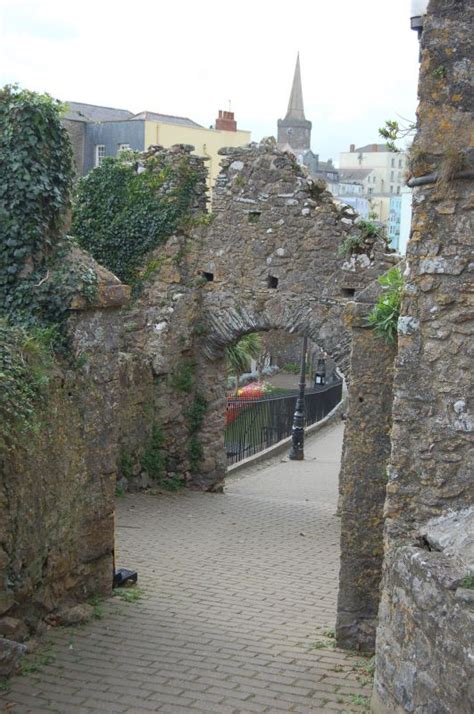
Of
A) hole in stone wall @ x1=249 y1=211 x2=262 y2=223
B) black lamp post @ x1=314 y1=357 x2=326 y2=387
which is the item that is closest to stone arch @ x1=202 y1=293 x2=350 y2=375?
hole in stone wall @ x1=249 y1=211 x2=262 y2=223

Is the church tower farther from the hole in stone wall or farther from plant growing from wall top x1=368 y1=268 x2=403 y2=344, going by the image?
plant growing from wall top x1=368 y1=268 x2=403 y2=344

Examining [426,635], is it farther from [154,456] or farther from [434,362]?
[154,456]

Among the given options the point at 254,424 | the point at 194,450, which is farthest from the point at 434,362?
the point at 254,424

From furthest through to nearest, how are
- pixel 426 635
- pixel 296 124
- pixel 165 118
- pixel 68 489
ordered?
pixel 296 124 → pixel 165 118 → pixel 68 489 → pixel 426 635

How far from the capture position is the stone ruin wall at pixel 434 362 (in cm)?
482

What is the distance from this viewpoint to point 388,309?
629 centimetres

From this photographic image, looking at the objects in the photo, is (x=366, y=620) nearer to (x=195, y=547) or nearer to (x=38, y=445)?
(x=38, y=445)

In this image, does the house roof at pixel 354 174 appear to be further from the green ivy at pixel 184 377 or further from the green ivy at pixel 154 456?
the green ivy at pixel 154 456

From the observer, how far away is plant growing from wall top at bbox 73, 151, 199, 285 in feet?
45.0

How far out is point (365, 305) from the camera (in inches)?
258

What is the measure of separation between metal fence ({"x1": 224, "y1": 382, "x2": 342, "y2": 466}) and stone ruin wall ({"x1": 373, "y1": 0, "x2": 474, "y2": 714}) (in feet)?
42.2

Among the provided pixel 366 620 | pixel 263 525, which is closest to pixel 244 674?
pixel 366 620

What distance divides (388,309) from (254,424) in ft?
45.4

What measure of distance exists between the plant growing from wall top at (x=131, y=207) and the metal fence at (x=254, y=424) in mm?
5578
